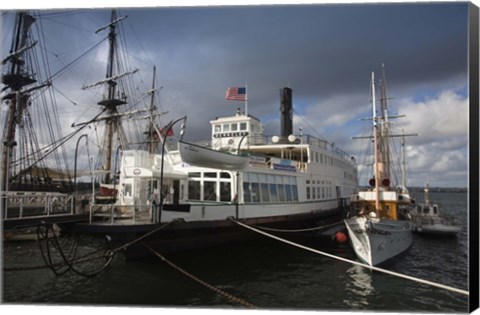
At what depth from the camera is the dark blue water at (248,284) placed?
6.71m

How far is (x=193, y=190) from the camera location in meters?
11.5

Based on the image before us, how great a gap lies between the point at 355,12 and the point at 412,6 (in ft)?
3.38

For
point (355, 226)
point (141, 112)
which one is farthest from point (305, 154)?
point (141, 112)

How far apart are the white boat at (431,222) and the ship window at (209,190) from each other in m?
12.8

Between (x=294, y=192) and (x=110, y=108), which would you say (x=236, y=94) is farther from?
(x=110, y=108)

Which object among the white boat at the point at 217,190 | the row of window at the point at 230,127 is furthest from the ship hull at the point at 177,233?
the row of window at the point at 230,127

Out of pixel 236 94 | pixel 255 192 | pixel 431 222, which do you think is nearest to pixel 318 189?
pixel 255 192

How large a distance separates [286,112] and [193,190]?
892cm

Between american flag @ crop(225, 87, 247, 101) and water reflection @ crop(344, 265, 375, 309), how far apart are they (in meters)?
9.28

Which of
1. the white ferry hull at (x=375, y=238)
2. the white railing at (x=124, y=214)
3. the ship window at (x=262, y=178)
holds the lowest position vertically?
the white ferry hull at (x=375, y=238)

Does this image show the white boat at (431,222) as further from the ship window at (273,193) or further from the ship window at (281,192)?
the ship window at (273,193)

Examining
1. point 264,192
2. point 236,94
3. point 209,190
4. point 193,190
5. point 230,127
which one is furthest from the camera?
point 230,127

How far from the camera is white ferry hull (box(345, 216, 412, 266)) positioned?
938 cm

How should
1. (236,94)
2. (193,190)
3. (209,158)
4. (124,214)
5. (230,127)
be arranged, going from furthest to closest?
(230,127) → (236,94) → (193,190) → (124,214) → (209,158)
